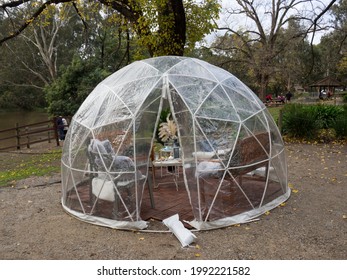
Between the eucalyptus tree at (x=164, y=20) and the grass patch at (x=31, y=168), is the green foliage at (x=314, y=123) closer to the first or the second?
the eucalyptus tree at (x=164, y=20)

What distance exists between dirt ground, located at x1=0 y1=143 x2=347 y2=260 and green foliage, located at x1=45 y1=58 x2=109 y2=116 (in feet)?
38.2

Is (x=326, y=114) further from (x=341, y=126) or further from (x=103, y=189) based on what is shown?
(x=103, y=189)

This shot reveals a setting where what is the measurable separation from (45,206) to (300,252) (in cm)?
452

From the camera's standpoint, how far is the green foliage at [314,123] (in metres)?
11.6

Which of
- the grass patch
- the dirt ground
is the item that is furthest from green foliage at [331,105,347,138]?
the grass patch

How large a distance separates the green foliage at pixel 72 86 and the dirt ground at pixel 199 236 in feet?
38.2

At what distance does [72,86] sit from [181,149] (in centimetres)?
1418

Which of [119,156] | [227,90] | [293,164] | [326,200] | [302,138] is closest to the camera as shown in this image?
[119,156]

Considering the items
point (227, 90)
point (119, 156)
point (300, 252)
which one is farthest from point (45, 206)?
point (300, 252)

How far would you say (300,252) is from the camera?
407 cm

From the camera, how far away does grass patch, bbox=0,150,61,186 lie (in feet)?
28.9

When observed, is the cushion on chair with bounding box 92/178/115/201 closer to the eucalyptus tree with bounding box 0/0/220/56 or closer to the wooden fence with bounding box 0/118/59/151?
the eucalyptus tree with bounding box 0/0/220/56

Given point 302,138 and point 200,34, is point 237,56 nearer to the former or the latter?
point 302,138

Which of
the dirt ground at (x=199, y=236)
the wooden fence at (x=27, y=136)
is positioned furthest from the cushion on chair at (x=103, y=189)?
the wooden fence at (x=27, y=136)
